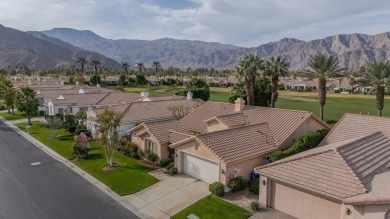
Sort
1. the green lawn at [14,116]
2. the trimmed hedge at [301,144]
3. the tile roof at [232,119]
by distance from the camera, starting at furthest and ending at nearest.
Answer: the green lawn at [14,116]
the tile roof at [232,119]
the trimmed hedge at [301,144]

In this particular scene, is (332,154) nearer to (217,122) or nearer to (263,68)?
(217,122)

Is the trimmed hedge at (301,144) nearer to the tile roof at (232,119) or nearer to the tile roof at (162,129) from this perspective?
the tile roof at (232,119)

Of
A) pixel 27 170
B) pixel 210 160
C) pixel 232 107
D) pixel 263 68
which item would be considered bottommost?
pixel 27 170

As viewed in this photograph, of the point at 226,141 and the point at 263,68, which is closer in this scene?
the point at 226,141

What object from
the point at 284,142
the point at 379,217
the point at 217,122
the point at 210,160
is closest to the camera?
the point at 379,217

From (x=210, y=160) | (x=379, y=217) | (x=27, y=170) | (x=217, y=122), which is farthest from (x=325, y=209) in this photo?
(x=27, y=170)

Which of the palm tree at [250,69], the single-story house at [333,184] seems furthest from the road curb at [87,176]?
the palm tree at [250,69]

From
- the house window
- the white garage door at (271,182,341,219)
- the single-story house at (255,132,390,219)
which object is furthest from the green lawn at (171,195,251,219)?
the house window

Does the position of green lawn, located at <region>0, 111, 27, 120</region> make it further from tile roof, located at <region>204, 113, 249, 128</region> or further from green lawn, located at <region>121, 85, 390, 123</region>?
green lawn, located at <region>121, 85, 390, 123</region>
